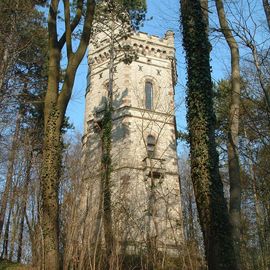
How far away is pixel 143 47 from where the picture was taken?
25.4 m

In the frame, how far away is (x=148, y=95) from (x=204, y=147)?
17.1 metres

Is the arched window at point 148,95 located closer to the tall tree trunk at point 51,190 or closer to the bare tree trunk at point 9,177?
the bare tree trunk at point 9,177

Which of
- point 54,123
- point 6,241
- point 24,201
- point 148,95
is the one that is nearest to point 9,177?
point 24,201

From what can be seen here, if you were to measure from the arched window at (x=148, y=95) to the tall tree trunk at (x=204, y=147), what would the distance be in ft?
50.0

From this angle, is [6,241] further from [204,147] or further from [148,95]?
[204,147]

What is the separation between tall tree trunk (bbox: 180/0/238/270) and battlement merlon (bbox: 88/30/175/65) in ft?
55.5

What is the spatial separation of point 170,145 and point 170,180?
2130 millimetres

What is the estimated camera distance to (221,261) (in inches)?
245

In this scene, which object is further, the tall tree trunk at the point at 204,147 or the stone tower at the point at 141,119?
the stone tower at the point at 141,119

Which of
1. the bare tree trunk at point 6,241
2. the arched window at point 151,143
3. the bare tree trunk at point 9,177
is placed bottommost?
the bare tree trunk at point 6,241

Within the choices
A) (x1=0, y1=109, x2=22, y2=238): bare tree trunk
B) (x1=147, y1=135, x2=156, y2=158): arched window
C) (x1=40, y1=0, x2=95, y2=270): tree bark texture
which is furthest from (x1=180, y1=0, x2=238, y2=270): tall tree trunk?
(x1=147, y1=135, x2=156, y2=158): arched window

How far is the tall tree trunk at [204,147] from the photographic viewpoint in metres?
6.39

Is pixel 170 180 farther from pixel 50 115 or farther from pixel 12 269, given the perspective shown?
Answer: pixel 50 115

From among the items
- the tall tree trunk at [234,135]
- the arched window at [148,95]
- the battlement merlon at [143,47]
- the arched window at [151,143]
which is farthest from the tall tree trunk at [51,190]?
the battlement merlon at [143,47]
